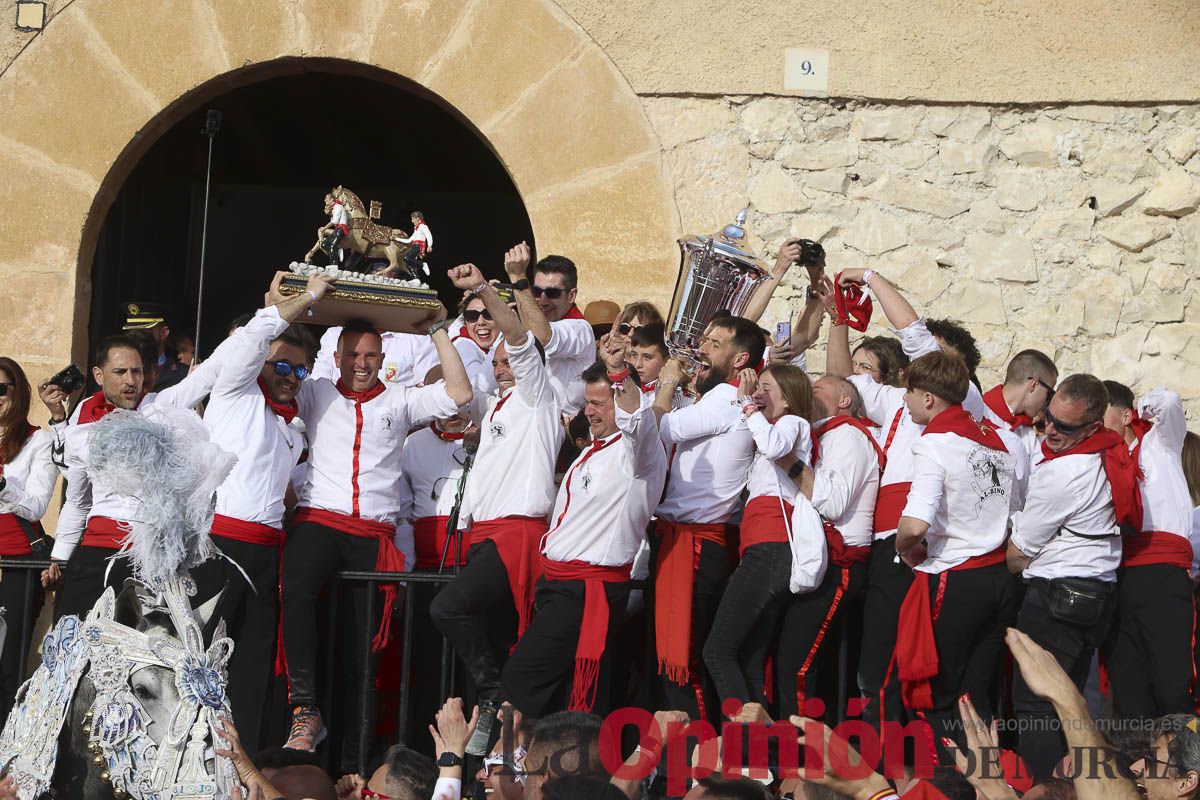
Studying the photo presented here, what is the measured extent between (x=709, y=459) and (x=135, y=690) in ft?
9.07

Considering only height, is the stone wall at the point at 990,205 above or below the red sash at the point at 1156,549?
above

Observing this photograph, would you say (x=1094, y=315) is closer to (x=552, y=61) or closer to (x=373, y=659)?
(x=552, y=61)

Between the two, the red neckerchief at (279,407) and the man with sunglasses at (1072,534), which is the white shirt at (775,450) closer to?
the man with sunglasses at (1072,534)

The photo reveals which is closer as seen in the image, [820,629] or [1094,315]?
[820,629]

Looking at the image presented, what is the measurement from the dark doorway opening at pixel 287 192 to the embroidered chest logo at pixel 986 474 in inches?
269

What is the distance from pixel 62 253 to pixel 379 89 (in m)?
3.53

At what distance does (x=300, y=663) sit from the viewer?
5.66m

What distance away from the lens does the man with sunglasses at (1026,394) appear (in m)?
6.44

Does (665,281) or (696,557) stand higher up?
(665,281)

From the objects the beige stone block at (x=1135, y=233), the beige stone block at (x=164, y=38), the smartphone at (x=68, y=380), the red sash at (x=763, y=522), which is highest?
the beige stone block at (x=164, y=38)

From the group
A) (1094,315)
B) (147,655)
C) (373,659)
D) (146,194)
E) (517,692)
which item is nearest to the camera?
(147,655)

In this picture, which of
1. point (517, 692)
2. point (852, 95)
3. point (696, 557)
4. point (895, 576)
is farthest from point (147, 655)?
point (852, 95)

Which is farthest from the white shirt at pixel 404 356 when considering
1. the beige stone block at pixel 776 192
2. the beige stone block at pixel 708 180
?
the beige stone block at pixel 776 192

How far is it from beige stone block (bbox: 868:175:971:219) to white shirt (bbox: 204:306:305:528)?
3.47 m
